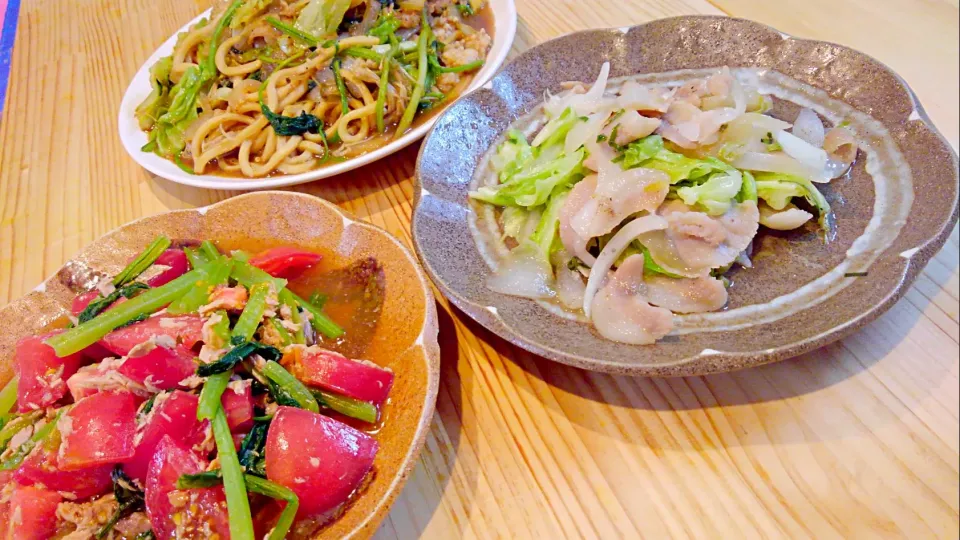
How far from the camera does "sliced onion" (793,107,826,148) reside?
1.88 metres

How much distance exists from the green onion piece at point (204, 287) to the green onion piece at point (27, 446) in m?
0.39

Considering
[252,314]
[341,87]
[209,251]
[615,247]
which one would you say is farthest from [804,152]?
[209,251]

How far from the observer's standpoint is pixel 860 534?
4.25 ft

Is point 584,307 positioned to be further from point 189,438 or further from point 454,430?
point 189,438

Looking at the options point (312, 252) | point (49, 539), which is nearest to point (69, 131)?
point (312, 252)

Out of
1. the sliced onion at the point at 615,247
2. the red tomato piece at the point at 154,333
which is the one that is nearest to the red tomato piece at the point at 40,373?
the red tomato piece at the point at 154,333

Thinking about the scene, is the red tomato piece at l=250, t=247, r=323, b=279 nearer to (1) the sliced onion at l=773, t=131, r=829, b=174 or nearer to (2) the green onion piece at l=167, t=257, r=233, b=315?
(2) the green onion piece at l=167, t=257, r=233, b=315

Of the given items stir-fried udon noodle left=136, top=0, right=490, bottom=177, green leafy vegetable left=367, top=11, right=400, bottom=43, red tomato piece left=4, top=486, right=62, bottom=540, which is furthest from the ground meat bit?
red tomato piece left=4, top=486, right=62, bottom=540

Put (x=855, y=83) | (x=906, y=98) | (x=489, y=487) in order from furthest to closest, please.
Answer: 1. (x=855, y=83)
2. (x=906, y=98)
3. (x=489, y=487)

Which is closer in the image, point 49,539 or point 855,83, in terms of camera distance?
point 49,539

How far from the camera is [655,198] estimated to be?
174 centimetres

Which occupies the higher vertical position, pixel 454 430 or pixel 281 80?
pixel 281 80

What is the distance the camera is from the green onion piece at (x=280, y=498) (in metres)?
1.37

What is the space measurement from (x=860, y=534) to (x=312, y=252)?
5.52 ft
